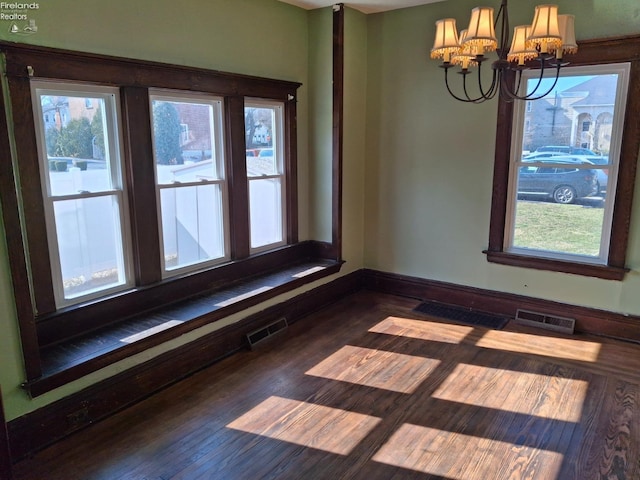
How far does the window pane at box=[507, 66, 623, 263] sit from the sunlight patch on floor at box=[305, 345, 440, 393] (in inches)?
61.9

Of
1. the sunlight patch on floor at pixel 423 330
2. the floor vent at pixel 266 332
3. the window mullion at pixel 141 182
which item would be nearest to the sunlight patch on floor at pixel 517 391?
the sunlight patch on floor at pixel 423 330

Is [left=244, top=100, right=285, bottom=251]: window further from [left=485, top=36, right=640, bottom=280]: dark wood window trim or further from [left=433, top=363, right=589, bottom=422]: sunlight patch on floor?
[left=433, top=363, right=589, bottom=422]: sunlight patch on floor

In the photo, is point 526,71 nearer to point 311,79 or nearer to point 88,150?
point 311,79

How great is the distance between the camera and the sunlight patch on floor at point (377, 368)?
315 cm

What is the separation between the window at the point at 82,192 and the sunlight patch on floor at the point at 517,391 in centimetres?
227

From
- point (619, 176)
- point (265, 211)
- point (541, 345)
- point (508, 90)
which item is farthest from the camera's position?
point (265, 211)

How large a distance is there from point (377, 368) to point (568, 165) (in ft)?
7.29

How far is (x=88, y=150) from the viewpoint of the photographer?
2877 mm

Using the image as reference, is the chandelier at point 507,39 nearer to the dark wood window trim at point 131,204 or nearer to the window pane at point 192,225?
the dark wood window trim at point 131,204

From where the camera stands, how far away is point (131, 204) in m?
3.11

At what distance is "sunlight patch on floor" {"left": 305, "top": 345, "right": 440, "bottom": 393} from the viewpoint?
10.3ft

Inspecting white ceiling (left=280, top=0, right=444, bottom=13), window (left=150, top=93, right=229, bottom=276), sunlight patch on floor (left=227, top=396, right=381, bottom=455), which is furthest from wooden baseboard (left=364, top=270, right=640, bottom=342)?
white ceiling (left=280, top=0, right=444, bottom=13)

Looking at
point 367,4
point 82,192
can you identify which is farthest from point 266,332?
point 367,4

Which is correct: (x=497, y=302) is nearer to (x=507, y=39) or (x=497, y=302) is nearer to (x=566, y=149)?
(x=566, y=149)
